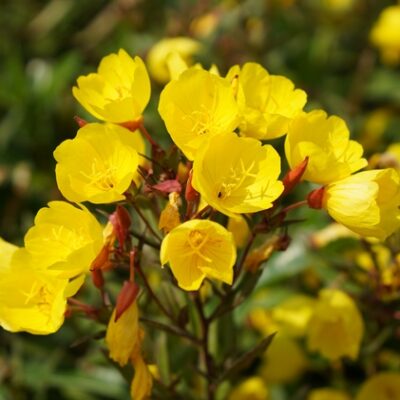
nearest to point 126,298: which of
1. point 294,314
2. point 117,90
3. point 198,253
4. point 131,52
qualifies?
point 198,253

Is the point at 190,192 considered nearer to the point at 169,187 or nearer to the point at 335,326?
the point at 169,187

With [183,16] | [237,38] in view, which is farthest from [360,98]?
[183,16]

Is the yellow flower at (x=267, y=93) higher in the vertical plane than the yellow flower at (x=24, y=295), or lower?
higher

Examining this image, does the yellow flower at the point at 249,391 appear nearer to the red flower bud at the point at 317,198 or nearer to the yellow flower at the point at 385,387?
the yellow flower at the point at 385,387

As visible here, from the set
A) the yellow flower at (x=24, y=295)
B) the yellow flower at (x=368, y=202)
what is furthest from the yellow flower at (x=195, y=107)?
the yellow flower at (x=24, y=295)

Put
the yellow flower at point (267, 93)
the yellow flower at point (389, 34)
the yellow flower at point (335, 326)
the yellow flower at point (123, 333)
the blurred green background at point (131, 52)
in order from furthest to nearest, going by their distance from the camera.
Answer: the yellow flower at point (389, 34) → the blurred green background at point (131, 52) → the yellow flower at point (335, 326) → the yellow flower at point (267, 93) → the yellow flower at point (123, 333)

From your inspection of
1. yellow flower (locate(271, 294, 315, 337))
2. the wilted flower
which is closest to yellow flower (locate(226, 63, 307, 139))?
the wilted flower
